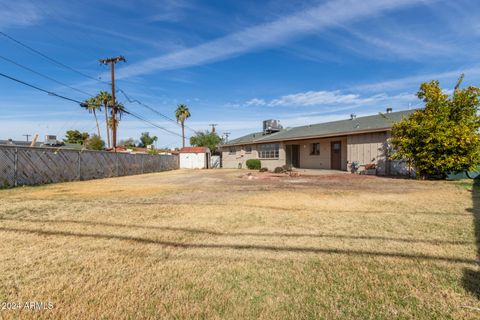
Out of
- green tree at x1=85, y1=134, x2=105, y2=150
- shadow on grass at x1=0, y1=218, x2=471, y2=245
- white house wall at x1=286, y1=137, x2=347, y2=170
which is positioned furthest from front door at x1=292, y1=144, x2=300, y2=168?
green tree at x1=85, y1=134, x2=105, y2=150

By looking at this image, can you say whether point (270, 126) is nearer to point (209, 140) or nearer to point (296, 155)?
point (296, 155)

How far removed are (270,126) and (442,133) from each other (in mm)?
17150

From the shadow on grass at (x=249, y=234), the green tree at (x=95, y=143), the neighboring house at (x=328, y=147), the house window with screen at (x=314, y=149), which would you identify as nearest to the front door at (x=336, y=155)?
the neighboring house at (x=328, y=147)

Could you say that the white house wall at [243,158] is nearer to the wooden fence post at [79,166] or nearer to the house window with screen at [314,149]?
the house window with screen at [314,149]

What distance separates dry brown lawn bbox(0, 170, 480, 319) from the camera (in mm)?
2062

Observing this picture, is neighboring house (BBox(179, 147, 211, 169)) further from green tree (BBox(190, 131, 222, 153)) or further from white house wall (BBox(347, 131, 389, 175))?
white house wall (BBox(347, 131, 389, 175))

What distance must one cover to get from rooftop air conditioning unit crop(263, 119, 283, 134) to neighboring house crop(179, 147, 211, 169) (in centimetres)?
983

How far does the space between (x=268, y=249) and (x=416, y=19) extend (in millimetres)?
12896

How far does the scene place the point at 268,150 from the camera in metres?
23.5

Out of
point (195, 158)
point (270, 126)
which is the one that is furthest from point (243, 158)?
point (195, 158)

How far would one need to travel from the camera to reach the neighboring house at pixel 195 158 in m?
32.7

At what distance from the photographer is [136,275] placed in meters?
2.60

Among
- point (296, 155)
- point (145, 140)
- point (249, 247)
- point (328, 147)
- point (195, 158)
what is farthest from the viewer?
point (145, 140)

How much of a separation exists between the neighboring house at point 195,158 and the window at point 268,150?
10.6m
